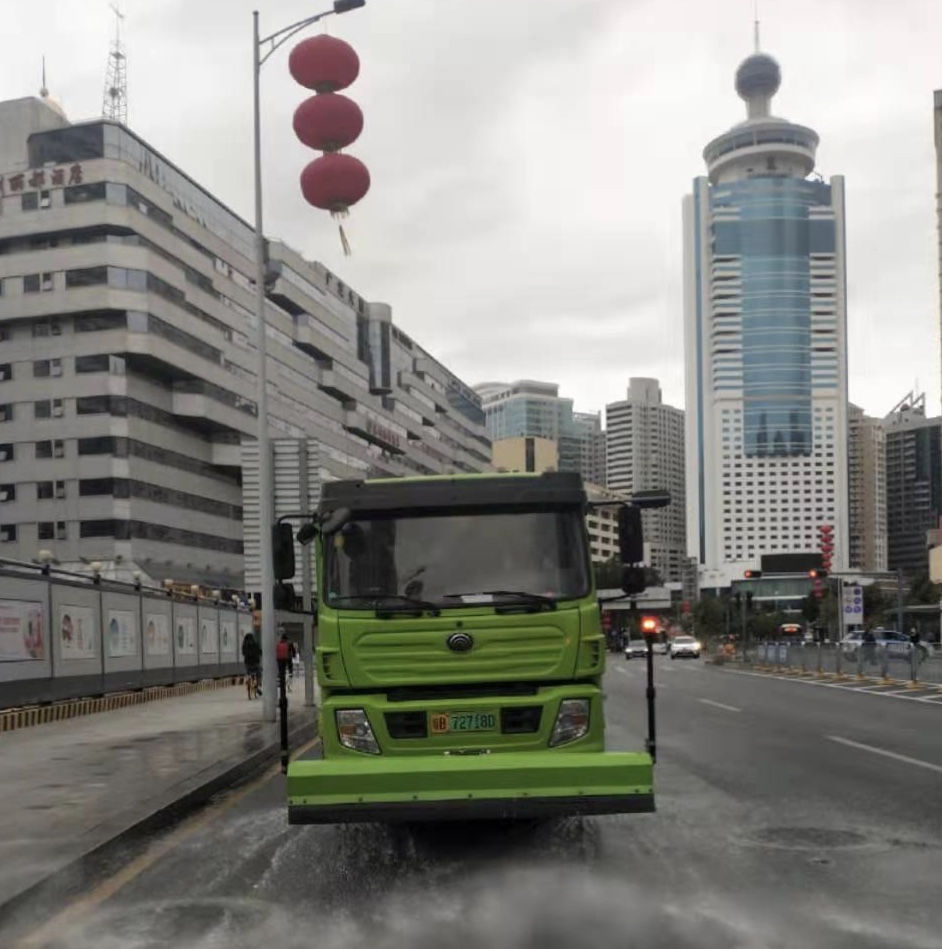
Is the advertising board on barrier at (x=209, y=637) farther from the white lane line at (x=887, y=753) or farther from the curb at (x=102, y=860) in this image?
the white lane line at (x=887, y=753)

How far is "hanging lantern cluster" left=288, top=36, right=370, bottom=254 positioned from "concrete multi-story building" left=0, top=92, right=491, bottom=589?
5136 cm

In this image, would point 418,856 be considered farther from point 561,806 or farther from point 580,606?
point 580,606

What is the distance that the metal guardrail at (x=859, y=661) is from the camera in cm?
2925

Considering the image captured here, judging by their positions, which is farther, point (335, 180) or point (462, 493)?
point (335, 180)

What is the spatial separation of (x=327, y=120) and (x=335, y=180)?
0.75 m

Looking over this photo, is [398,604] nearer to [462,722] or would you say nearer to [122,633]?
[462,722]

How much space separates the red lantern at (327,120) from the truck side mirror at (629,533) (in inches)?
335

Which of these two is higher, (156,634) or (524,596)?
(524,596)

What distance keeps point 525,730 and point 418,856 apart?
1.08 metres

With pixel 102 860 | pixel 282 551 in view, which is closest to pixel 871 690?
pixel 282 551

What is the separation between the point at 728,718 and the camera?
1861cm

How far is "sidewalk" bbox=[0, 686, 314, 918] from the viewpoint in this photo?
7.84 meters

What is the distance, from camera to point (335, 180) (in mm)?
15352

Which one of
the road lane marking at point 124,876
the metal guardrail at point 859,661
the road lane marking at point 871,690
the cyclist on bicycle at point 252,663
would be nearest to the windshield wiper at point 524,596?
the road lane marking at point 124,876
